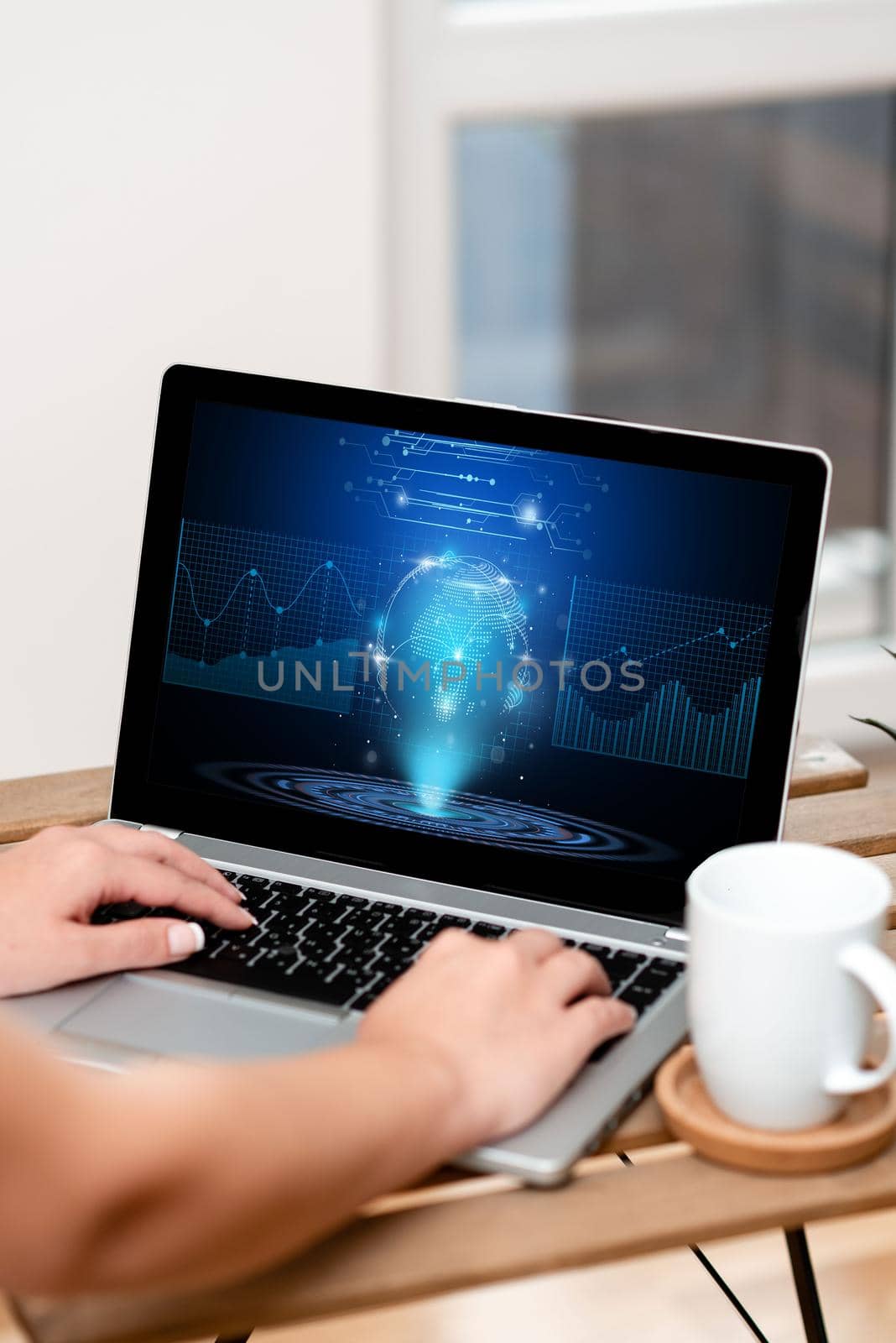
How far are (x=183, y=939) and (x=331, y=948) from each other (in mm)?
76

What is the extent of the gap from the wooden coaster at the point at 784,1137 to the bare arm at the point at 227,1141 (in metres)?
0.06

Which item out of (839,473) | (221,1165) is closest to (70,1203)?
(221,1165)

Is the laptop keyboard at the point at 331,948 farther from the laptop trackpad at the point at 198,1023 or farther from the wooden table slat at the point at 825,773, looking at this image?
the wooden table slat at the point at 825,773

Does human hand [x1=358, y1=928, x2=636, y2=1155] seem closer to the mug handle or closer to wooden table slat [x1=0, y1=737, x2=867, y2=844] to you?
the mug handle

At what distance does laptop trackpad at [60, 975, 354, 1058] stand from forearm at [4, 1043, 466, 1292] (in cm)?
14

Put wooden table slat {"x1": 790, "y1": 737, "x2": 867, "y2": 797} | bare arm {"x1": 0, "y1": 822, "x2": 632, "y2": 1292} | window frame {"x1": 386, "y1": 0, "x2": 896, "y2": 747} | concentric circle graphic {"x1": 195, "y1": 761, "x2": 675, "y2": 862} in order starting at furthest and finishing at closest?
1. window frame {"x1": 386, "y1": 0, "x2": 896, "y2": 747}
2. wooden table slat {"x1": 790, "y1": 737, "x2": 867, "y2": 797}
3. concentric circle graphic {"x1": 195, "y1": 761, "x2": 675, "y2": 862}
4. bare arm {"x1": 0, "y1": 822, "x2": 632, "y2": 1292}

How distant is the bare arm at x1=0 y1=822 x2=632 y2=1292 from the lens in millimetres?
498

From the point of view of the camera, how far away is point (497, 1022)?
0.64m

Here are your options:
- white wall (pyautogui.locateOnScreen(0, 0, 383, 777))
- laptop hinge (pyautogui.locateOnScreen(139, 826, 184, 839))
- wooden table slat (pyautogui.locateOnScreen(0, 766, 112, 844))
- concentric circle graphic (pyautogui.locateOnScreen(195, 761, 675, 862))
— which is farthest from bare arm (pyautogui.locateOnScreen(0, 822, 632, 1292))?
white wall (pyautogui.locateOnScreen(0, 0, 383, 777))

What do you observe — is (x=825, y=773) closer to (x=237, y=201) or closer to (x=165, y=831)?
(x=165, y=831)

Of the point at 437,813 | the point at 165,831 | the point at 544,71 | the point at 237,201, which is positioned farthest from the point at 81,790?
the point at 544,71

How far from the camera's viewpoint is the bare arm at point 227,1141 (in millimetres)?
498

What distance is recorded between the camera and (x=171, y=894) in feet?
2.60

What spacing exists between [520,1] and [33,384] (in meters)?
0.59
